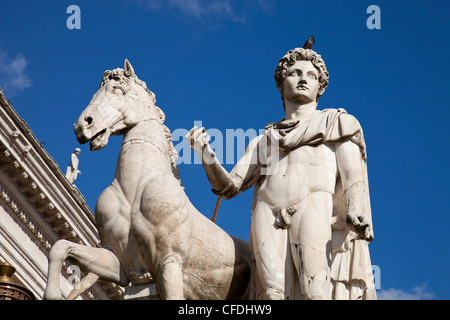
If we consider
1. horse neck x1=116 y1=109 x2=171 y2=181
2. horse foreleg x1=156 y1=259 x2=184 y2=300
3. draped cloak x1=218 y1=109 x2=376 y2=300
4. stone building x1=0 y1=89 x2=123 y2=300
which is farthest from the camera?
stone building x1=0 y1=89 x2=123 y2=300

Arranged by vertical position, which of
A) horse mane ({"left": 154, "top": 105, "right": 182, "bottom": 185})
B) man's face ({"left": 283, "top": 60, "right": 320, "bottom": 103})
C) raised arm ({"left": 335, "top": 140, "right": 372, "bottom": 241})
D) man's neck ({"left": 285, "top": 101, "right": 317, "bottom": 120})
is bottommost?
raised arm ({"left": 335, "top": 140, "right": 372, "bottom": 241})

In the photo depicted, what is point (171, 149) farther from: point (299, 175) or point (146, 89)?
point (299, 175)

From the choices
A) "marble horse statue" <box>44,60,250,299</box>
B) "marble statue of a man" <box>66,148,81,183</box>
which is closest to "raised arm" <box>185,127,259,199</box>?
"marble horse statue" <box>44,60,250,299</box>

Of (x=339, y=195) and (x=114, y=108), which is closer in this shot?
(x=339, y=195)

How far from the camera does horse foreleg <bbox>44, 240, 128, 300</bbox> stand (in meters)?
14.8

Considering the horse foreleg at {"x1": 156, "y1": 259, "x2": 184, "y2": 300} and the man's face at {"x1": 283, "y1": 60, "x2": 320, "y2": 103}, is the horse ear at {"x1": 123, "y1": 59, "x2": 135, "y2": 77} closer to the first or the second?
the man's face at {"x1": 283, "y1": 60, "x2": 320, "y2": 103}

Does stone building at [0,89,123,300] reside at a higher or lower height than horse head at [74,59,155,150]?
higher

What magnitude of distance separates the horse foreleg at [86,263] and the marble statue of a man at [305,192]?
1.85 meters

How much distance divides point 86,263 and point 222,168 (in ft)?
7.68

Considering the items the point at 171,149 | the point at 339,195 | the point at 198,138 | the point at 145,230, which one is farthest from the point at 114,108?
the point at 339,195

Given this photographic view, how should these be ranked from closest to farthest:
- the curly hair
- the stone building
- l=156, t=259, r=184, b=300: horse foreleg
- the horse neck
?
l=156, t=259, r=184, b=300: horse foreleg → the horse neck → the curly hair → the stone building

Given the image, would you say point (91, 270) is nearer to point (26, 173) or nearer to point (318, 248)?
point (318, 248)

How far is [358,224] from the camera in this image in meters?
15.0
